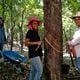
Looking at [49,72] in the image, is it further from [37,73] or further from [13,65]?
[13,65]

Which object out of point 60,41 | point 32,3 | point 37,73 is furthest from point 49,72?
point 32,3

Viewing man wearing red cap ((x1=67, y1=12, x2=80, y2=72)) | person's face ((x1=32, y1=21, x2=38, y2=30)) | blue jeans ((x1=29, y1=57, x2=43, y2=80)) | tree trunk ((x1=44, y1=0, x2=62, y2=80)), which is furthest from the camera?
person's face ((x1=32, y1=21, x2=38, y2=30))

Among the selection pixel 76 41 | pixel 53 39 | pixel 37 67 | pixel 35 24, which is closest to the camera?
pixel 76 41

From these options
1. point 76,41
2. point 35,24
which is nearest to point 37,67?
point 35,24

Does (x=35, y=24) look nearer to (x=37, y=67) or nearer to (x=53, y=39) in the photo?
(x=53, y=39)

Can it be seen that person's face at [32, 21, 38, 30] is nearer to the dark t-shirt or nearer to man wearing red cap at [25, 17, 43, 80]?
man wearing red cap at [25, 17, 43, 80]

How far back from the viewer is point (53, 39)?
712 centimetres

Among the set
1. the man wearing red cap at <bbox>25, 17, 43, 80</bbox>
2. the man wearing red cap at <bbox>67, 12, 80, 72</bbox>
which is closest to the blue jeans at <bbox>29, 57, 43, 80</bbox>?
the man wearing red cap at <bbox>25, 17, 43, 80</bbox>

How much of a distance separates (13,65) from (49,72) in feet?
13.2

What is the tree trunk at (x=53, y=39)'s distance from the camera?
7141mm

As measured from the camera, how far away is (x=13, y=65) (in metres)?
11.1

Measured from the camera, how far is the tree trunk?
7141 mm

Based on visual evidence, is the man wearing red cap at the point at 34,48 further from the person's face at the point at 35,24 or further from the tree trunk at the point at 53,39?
the tree trunk at the point at 53,39

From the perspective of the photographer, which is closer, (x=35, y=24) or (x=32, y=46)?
(x=32, y=46)
